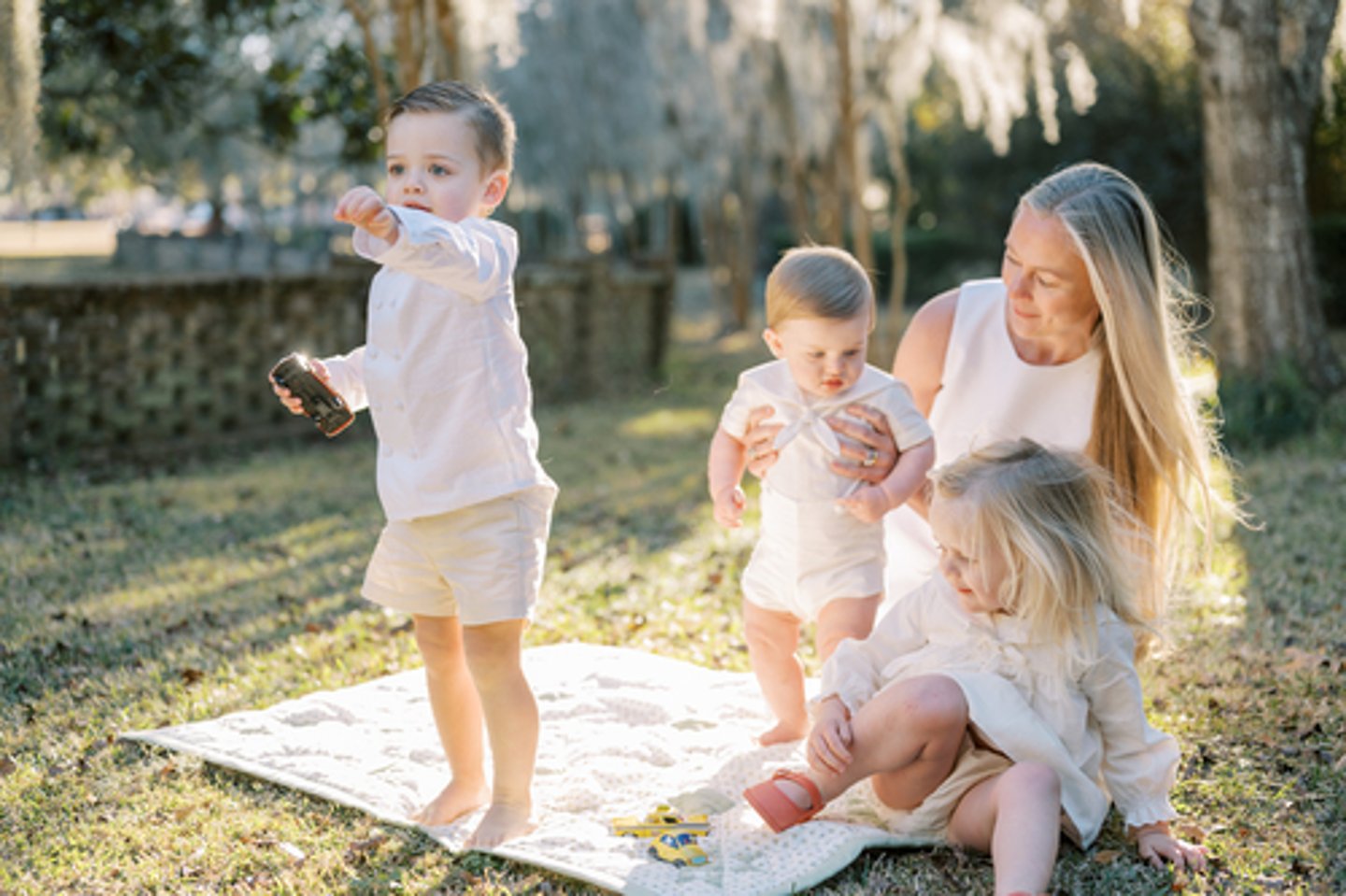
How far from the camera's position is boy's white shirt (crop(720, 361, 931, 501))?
3234 mm

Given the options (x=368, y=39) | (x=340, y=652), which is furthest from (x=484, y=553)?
(x=368, y=39)

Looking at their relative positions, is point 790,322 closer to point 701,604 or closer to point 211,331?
point 701,604

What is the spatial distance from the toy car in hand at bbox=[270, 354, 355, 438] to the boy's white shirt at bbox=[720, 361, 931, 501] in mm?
939

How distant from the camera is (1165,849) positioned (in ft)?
9.07

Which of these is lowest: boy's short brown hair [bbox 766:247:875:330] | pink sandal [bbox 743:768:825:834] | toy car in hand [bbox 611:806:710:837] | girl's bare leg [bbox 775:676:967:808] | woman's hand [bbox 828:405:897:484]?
toy car in hand [bbox 611:806:710:837]

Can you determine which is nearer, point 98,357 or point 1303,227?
point 98,357

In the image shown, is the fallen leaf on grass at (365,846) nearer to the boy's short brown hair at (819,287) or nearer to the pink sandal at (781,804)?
the pink sandal at (781,804)

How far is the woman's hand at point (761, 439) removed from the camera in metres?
3.32

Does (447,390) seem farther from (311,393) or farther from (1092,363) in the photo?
(1092,363)

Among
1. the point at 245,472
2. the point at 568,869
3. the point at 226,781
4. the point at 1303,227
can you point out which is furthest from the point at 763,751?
the point at 1303,227

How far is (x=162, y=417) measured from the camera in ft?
26.9

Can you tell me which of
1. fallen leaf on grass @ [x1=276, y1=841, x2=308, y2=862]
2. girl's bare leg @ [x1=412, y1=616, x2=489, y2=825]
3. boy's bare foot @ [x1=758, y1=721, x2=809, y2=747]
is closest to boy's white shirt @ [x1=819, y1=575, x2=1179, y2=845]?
boy's bare foot @ [x1=758, y1=721, x2=809, y2=747]

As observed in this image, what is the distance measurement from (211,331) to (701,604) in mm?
4626

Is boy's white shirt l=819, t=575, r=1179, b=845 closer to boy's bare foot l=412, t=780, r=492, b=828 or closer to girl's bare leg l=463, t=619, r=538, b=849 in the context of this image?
girl's bare leg l=463, t=619, r=538, b=849
